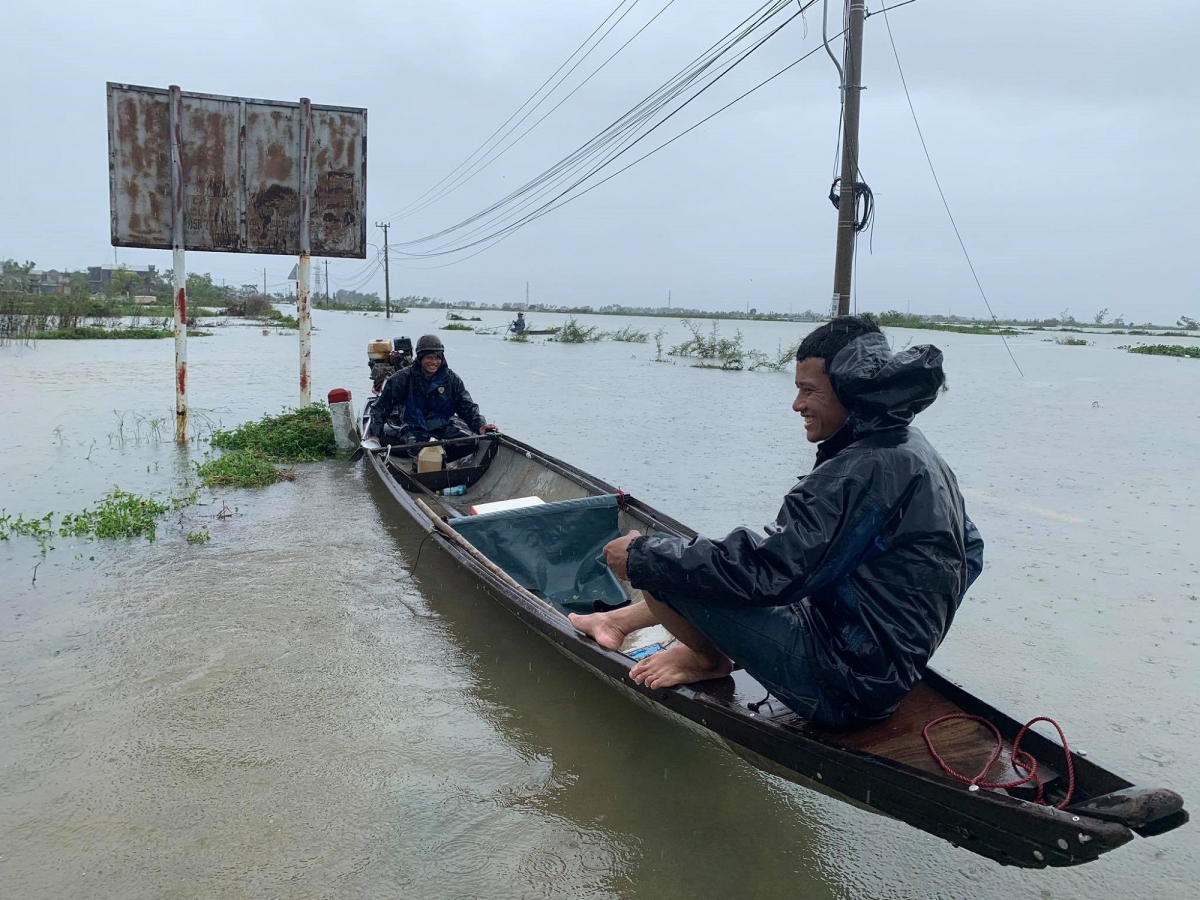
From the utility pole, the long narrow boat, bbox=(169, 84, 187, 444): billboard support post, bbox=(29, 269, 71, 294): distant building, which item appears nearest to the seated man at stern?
the long narrow boat

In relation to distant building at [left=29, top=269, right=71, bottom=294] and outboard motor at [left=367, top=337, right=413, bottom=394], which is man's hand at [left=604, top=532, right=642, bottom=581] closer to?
outboard motor at [left=367, top=337, right=413, bottom=394]

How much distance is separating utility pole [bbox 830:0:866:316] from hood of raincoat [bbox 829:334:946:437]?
5254 millimetres

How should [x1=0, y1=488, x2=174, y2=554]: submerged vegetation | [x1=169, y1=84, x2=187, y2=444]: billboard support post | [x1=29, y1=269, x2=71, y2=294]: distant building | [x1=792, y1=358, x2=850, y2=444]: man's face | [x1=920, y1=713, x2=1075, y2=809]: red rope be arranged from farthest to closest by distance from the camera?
[x1=29, y1=269, x2=71, y2=294]: distant building
[x1=169, y1=84, x2=187, y2=444]: billboard support post
[x1=0, y1=488, x2=174, y2=554]: submerged vegetation
[x1=792, y1=358, x2=850, y2=444]: man's face
[x1=920, y1=713, x2=1075, y2=809]: red rope

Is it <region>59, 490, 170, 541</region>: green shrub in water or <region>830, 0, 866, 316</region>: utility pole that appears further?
<region>830, 0, 866, 316</region>: utility pole

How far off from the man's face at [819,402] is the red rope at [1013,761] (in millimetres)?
1034

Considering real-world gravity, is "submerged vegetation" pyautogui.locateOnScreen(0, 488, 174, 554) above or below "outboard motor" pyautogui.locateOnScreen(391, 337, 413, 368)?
below

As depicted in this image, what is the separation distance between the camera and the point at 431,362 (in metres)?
8.36

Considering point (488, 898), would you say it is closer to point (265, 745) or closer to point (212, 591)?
point (265, 745)

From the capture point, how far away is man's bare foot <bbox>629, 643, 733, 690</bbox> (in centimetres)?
Result: 308

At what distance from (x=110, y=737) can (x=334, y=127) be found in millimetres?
8447

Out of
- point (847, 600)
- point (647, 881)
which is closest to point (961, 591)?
point (847, 600)

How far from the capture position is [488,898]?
284cm

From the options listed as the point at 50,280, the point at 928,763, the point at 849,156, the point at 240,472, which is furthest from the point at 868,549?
the point at 50,280

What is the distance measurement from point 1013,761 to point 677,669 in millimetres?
1165
